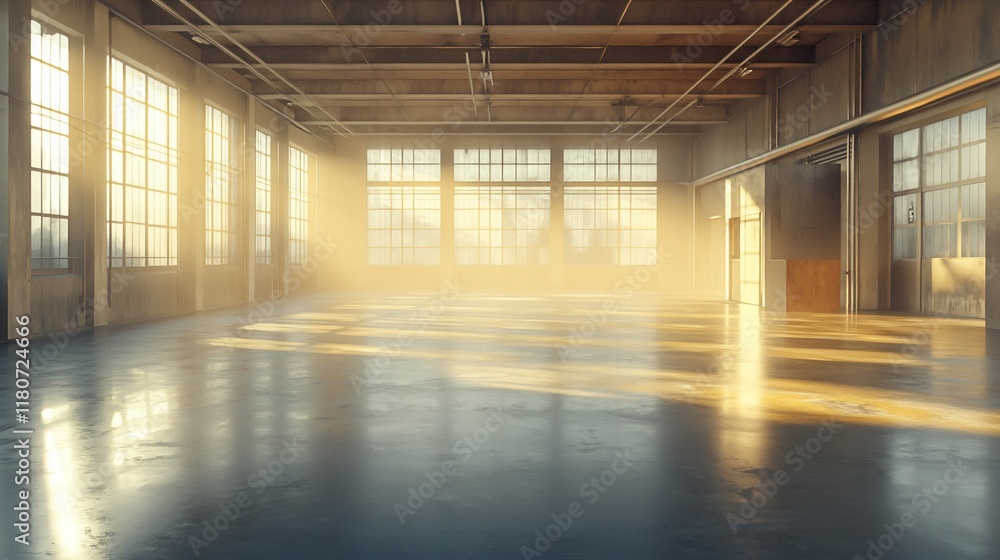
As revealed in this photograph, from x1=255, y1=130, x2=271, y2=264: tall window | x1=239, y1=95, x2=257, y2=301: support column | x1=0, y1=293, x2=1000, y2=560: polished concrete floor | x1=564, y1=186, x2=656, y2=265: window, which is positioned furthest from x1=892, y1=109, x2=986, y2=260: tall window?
x1=255, y1=130, x2=271, y2=264: tall window

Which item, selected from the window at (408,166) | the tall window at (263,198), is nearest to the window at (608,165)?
the window at (408,166)

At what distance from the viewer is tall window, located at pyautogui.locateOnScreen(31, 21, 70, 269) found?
14.3 m

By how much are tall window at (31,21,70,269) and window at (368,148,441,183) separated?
2260 centimetres

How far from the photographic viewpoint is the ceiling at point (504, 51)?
17.9 metres

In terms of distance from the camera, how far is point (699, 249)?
3725cm

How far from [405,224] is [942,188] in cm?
2407

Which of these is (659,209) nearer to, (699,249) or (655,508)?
(699,249)

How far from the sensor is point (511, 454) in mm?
5648

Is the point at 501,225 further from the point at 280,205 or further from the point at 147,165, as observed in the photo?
the point at 147,165

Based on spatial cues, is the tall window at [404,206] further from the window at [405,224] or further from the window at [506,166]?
the window at [506,166]

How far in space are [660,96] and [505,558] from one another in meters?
25.1

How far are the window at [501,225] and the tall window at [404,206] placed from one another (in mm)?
1231

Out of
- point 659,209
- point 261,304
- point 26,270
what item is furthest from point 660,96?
point 26,270

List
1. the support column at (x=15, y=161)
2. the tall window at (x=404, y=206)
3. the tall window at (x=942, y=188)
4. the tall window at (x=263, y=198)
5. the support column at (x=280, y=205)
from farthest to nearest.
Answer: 1. the tall window at (x=404, y=206)
2. the support column at (x=280, y=205)
3. the tall window at (x=263, y=198)
4. the tall window at (x=942, y=188)
5. the support column at (x=15, y=161)
